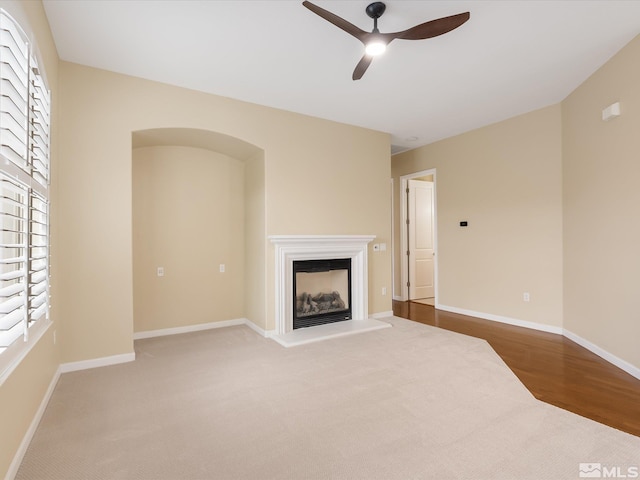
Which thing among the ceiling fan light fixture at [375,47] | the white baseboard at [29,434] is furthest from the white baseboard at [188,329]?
the ceiling fan light fixture at [375,47]

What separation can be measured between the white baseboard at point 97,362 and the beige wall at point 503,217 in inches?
186

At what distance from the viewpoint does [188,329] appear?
174 inches

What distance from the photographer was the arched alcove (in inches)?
163

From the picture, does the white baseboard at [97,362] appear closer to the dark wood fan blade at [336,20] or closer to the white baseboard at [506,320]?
the dark wood fan blade at [336,20]

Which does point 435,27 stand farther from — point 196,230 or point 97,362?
point 97,362

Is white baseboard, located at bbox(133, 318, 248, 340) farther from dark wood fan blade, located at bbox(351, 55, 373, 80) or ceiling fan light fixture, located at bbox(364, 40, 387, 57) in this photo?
ceiling fan light fixture, located at bbox(364, 40, 387, 57)

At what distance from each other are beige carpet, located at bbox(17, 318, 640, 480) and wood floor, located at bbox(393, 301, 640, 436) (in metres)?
0.18

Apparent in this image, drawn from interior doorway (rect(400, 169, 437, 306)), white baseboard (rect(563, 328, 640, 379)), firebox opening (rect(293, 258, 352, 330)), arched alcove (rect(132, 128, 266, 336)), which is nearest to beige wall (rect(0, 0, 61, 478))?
arched alcove (rect(132, 128, 266, 336))

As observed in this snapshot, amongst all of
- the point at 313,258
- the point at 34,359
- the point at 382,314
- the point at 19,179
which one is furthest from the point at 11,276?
the point at 382,314

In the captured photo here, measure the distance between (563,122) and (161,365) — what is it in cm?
547

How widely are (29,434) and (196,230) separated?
9.29 feet

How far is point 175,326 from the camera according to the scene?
435 cm

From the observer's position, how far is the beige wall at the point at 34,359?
1.63m

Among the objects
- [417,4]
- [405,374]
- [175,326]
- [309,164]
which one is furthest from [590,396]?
[175,326]
